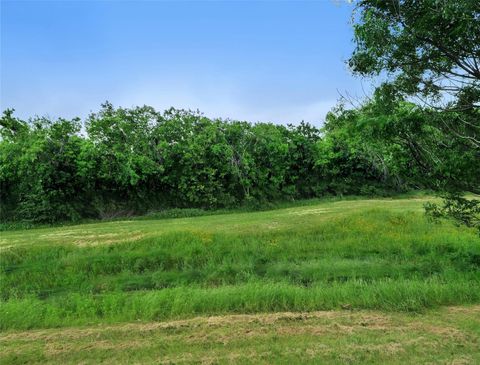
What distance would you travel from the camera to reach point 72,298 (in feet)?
28.9

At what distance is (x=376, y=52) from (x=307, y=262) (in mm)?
7405

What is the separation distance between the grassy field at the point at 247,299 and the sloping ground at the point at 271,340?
0.09ft

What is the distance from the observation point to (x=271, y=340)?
214 inches

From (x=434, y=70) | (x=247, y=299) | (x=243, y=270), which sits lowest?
(x=243, y=270)

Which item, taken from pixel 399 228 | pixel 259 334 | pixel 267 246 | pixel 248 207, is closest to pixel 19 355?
pixel 259 334

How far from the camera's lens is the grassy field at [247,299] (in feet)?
17.0

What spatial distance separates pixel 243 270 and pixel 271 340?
624 cm

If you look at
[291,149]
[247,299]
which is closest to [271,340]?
[247,299]

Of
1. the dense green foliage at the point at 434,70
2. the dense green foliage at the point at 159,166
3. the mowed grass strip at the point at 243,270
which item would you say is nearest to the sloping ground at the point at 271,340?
the mowed grass strip at the point at 243,270

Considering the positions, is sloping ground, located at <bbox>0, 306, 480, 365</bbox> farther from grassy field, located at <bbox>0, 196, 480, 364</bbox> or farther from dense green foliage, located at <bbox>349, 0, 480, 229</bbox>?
dense green foliage, located at <bbox>349, 0, 480, 229</bbox>

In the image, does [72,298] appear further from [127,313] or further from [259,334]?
[259,334]

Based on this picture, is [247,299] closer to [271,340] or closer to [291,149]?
[271,340]

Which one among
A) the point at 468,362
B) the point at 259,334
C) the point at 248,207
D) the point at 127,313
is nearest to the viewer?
the point at 468,362

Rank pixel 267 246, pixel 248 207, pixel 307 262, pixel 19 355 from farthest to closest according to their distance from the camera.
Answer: pixel 248 207
pixel 267 246
pixel 307 262
pixel 19 355
